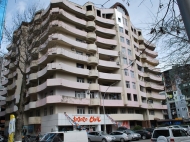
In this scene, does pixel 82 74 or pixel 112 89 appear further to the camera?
pixel 112 89

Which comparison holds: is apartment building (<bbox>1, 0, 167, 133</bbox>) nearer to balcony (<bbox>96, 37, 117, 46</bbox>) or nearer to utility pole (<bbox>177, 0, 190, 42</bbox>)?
balcony (<bbox>96, 37, 117, 46</bbox>)

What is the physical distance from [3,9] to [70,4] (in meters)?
13.9

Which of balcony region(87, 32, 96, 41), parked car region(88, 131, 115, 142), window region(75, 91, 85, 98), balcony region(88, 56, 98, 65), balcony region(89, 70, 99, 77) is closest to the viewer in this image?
parked car region(88, 131, 115, 142)

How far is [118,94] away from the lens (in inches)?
1474

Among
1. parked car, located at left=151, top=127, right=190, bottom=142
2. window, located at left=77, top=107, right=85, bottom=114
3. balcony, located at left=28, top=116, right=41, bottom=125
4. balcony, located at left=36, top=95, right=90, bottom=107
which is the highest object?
balcony, located at left=36, top=95, right=90, bottom=107

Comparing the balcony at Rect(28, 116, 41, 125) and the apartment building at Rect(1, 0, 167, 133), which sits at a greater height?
the apartment building at Rect(1, 0, 167, 133)

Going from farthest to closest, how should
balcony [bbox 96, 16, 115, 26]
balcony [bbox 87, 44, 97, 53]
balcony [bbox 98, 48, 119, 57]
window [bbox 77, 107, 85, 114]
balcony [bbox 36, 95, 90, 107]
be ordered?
balcony [bbox 96, 16, 115, 26] < balcony [bbox 98, 48, 119, 57] < balcony [bbox 87, 44, 97, 53] < window [bbox 77, 107, 85, 114] < balcony [bbox 36, 95, 90, 107]

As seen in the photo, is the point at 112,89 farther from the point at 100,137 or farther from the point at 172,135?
the point at 172,135

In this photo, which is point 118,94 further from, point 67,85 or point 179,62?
point 179,62

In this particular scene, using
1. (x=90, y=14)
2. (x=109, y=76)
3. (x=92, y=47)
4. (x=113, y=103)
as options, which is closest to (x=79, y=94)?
(x=113, y=103)

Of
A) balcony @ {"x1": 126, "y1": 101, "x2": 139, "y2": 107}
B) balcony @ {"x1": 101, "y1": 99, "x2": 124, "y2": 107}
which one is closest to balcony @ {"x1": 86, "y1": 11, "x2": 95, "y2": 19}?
balcony @ {"x1": 101, "y1": 99, "x2": 124, "y2": 107}

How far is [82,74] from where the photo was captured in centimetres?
3303

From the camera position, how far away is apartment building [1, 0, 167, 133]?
2998cm

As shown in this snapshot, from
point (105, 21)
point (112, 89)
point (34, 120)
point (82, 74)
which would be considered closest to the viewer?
point (34, 120)
